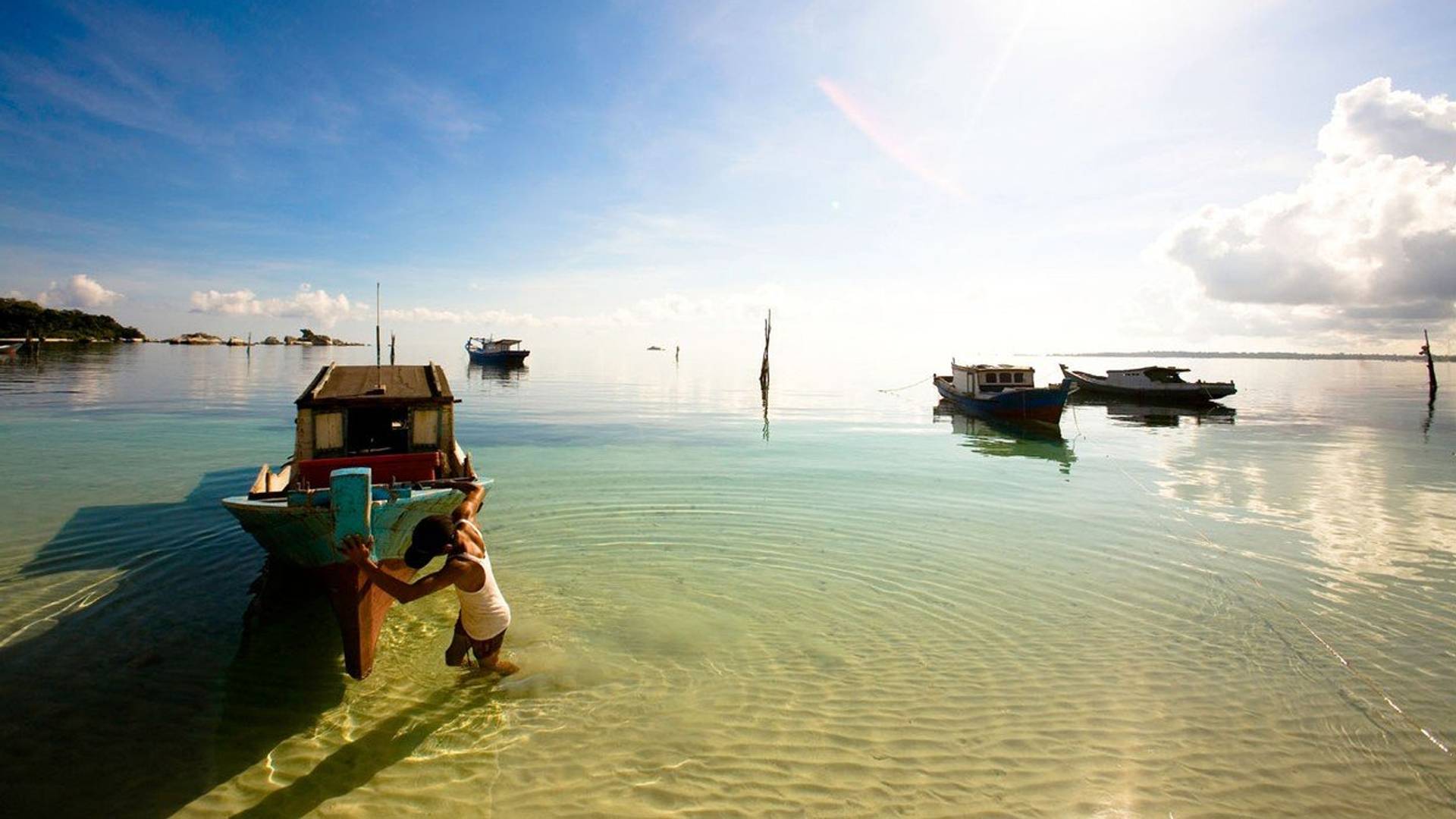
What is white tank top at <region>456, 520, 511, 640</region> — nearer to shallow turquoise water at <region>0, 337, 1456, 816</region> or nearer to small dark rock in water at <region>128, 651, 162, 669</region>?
shallow turquoise water at <region>0, 337, 1456, 816</region>

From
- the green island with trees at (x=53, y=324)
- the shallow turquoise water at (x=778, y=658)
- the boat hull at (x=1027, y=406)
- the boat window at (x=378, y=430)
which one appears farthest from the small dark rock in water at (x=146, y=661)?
the green island with trees at (x=53, y=324)

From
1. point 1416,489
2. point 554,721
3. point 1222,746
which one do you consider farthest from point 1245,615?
point 1416,489

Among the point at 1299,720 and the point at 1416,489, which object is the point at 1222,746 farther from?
the point at 1416,489

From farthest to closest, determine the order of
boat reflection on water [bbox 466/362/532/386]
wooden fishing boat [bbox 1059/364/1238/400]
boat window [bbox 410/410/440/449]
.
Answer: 1. boat reflection on water [bbox 466/362/532/386]
2. wooden fishing boat [bbox 1059/364/1238/400]
3. boat window [bbox 410/410/440/449]

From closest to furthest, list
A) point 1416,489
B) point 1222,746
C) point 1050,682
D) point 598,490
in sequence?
point 1222,746, point 1050,682, point 598,490, point 1416,489

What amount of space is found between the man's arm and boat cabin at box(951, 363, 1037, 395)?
1424 inches

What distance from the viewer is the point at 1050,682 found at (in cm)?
700

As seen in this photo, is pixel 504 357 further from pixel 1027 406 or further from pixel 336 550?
pixel 336 550

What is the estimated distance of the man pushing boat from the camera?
5480 millimetres

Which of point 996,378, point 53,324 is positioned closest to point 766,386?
point 996,378

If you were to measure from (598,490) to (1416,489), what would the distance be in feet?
71.6

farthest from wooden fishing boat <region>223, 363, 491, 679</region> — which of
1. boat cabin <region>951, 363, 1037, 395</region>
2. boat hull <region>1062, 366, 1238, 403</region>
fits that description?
boat hull <region>1062, 366, 1238, 403</region>

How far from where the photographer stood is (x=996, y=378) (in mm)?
38094

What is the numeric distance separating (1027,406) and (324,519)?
3206 cm
